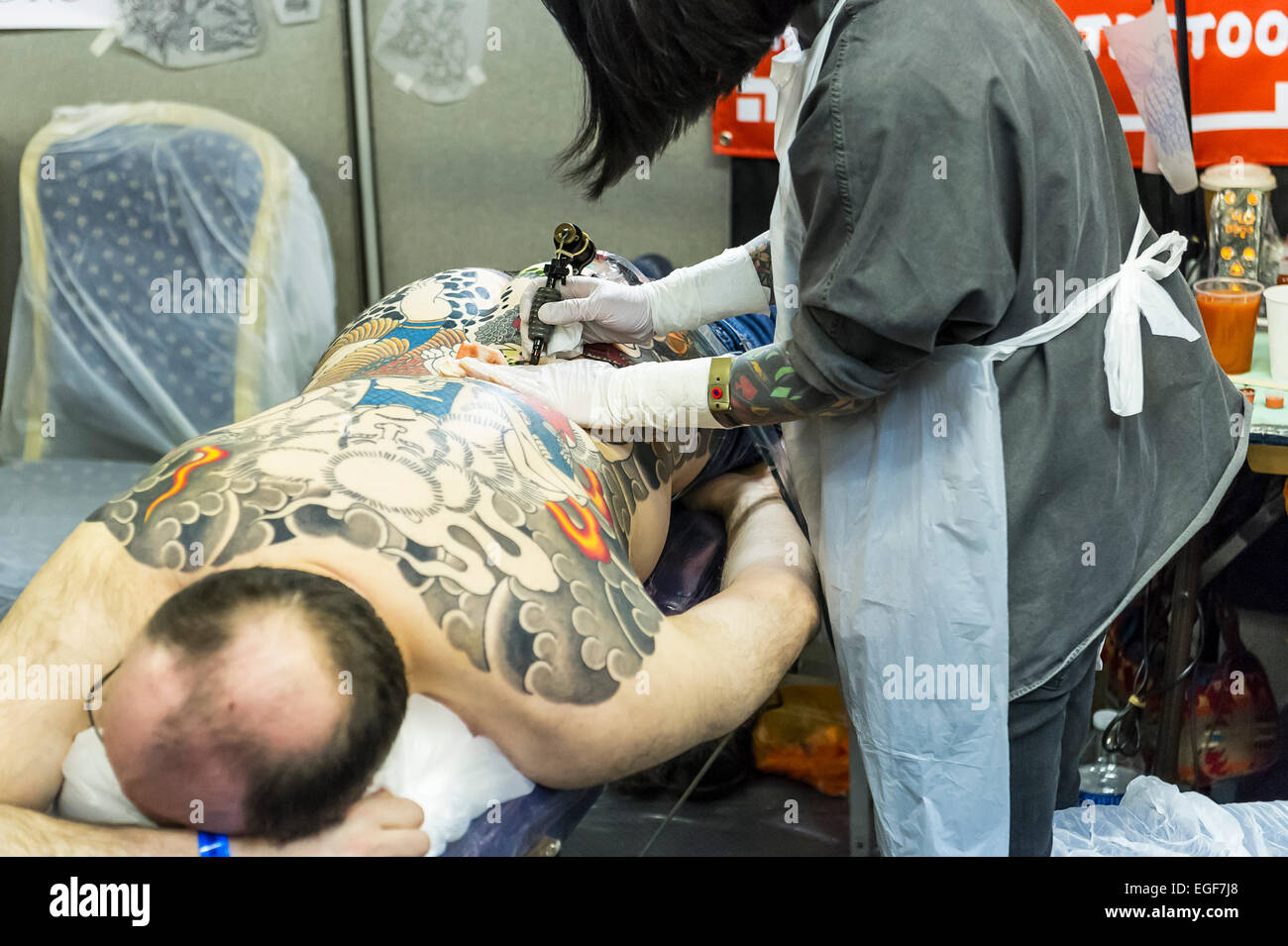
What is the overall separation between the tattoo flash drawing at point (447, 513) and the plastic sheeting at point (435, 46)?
161 centimetres

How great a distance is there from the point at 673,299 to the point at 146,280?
1441 millimetres

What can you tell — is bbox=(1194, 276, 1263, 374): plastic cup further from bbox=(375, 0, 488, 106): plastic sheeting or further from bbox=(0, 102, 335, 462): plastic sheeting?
bbox=(0, 102, 335, 462): plastic sheeting

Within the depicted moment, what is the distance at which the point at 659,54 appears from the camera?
1117 mm

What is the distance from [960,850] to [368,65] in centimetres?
212

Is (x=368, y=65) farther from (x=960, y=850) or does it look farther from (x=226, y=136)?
(x=960, y=850)

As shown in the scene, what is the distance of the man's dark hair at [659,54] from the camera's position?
1.09 m

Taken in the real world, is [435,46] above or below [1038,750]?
above

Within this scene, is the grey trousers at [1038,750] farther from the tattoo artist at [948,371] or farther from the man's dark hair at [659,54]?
the man's dark hair at [659,54]

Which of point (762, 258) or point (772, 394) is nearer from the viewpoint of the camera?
point (772, 394)

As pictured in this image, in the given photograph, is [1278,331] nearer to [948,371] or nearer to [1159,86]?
[1159,86]

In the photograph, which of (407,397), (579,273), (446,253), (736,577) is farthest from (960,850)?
(446,253)

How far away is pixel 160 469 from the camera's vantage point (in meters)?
1.03
